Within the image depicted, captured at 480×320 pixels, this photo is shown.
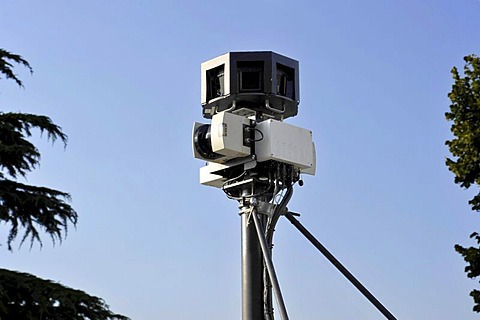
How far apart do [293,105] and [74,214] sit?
224cm

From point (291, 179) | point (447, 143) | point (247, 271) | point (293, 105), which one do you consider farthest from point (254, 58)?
point (447, 143)

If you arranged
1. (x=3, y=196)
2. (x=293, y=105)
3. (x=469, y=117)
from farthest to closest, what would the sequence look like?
(x=469, y=117), (x=293, y=105), (x=3, y=196)

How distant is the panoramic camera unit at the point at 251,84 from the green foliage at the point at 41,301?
2099 mm

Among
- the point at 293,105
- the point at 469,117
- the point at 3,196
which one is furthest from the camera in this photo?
the point at 469,117

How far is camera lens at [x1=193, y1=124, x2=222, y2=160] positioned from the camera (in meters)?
7.45

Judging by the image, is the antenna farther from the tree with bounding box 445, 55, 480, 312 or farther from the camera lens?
the tree with bounding box 445, 55, 480, 312

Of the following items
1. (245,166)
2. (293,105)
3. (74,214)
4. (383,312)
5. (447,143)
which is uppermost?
(447,143)

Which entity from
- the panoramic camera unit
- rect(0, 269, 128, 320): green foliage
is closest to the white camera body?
the panoramic camera unit

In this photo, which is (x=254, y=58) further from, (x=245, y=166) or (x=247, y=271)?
(x=247, y=271)

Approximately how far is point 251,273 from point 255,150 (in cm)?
106

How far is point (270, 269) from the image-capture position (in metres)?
7.01

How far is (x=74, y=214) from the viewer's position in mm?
7387

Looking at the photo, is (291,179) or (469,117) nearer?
(291,179)

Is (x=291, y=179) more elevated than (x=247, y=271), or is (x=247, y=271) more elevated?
(x=291, y=179)
